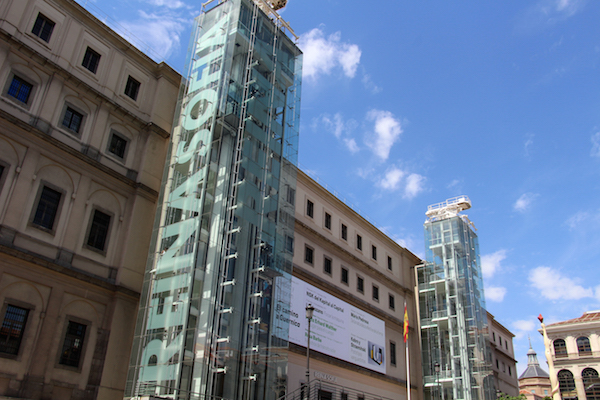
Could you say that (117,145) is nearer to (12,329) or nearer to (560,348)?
(12,329)

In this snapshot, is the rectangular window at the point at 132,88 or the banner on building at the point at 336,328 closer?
the rectangular window at the point at 132,88

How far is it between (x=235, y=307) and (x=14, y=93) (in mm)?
14318

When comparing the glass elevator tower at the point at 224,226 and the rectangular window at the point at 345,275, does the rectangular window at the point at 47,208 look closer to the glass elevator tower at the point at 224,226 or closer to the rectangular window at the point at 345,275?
the glass elevator tower at the point at 224,226

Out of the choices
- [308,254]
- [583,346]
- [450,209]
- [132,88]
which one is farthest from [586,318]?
[132,88]

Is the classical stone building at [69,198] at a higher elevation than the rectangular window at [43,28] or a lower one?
lower

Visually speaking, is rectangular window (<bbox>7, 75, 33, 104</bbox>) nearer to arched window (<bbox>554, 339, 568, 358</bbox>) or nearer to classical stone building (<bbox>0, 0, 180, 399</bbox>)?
classical stone building (<bbox>0, 0, 180, 399</bbox>)

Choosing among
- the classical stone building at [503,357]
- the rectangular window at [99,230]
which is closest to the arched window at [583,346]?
the classical stone building at [503,357]

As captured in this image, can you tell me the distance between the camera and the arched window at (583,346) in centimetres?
7594

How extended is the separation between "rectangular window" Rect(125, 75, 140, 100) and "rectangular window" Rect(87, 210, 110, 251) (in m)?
6.93

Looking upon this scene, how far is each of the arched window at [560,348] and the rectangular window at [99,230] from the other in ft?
247

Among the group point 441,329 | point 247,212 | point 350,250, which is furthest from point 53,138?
point 441,329

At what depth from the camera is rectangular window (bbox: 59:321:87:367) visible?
2146 cm

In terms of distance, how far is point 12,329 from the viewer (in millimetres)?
20000

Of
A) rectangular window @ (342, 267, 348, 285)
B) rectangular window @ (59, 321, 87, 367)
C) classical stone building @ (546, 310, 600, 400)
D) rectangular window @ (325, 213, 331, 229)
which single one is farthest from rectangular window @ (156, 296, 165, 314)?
classical stone building @ (546, 310, 600, 400)
